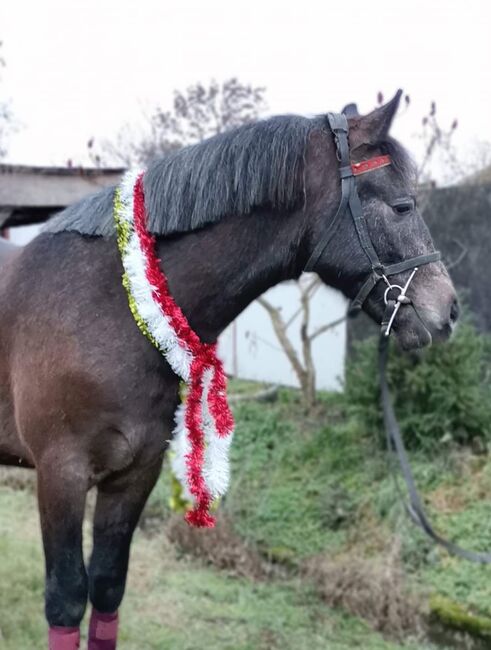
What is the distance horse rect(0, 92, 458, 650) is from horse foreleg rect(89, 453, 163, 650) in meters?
A: 0.18

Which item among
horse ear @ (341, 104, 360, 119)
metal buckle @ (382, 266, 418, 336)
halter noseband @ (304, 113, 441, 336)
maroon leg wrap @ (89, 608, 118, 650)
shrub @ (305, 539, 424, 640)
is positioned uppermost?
horse ear @ (341, 104, 360, 119)

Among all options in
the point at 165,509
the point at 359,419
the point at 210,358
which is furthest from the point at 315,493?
the point at 210,358

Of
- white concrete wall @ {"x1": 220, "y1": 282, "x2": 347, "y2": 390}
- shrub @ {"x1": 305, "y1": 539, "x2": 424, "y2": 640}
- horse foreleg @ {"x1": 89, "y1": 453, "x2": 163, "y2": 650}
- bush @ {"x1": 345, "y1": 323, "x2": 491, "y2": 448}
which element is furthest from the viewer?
white concrete wall @ {"x1": 220, "y1": 282, "x2": 347, "y2": 390}

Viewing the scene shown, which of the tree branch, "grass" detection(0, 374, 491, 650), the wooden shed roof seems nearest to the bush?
"grass" detection(0, 374, 491, 650)

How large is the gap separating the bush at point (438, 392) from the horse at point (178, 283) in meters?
3.64

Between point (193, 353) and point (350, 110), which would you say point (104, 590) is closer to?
point (193, 353)

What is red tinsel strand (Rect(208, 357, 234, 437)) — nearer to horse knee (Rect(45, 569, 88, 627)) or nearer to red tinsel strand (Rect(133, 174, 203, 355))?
red tinsel strand (Rect(133, 174, 203, 355))

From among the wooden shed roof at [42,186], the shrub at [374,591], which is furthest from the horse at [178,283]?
the shrub at [374,591]

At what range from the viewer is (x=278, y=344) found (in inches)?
358

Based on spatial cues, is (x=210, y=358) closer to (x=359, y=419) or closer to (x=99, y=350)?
(x=99, y=350)

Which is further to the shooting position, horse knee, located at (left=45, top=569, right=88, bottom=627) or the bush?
the bush

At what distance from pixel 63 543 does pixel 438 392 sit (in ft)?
13.1

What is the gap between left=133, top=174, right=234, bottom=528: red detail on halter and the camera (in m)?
1.87

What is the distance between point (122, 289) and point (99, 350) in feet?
0.63
